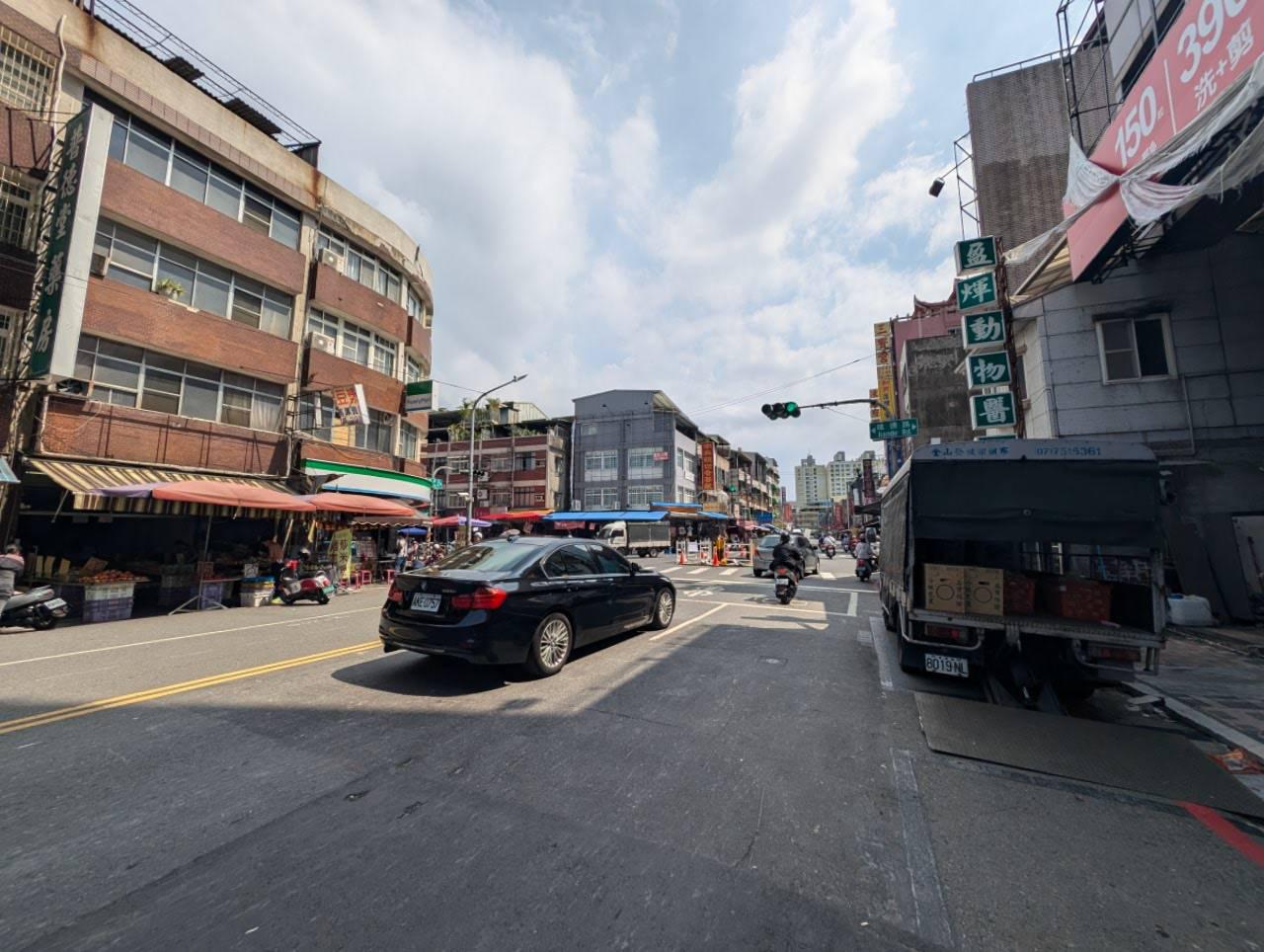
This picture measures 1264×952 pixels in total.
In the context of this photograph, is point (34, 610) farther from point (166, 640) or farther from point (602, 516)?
point (602, 516)

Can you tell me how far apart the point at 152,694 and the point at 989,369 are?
15.8 metres

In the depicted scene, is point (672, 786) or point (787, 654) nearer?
point (672, 786)

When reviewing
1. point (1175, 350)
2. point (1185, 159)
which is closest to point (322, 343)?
point (1185, 159)

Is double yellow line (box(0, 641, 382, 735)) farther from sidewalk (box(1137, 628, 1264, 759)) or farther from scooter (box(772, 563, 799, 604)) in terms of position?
sidewalk (box(1137, 628, 1264, 759))

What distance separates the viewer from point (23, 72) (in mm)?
12594

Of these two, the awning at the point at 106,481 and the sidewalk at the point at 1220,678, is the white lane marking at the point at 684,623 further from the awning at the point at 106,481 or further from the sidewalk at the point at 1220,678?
the awning at the point at 106,481

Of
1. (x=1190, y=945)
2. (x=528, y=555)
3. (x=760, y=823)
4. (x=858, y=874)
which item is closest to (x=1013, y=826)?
(x=1190, y=945)

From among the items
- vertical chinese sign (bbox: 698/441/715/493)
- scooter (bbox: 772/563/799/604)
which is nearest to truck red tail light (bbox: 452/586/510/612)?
scooter (bbox: 772/563/799/604)

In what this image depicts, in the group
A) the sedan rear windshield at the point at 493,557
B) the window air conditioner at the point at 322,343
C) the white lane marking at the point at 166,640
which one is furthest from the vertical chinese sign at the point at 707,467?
the sedan rear windshield at the point at 493,557

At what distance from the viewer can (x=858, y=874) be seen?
2.70 meters

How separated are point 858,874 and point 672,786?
1.23 meters

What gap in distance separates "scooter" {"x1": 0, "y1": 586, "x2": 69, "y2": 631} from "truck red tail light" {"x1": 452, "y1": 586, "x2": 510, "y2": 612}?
9789 mm

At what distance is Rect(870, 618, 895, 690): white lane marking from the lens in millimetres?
6305

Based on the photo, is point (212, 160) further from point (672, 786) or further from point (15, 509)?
point (672, 786)
